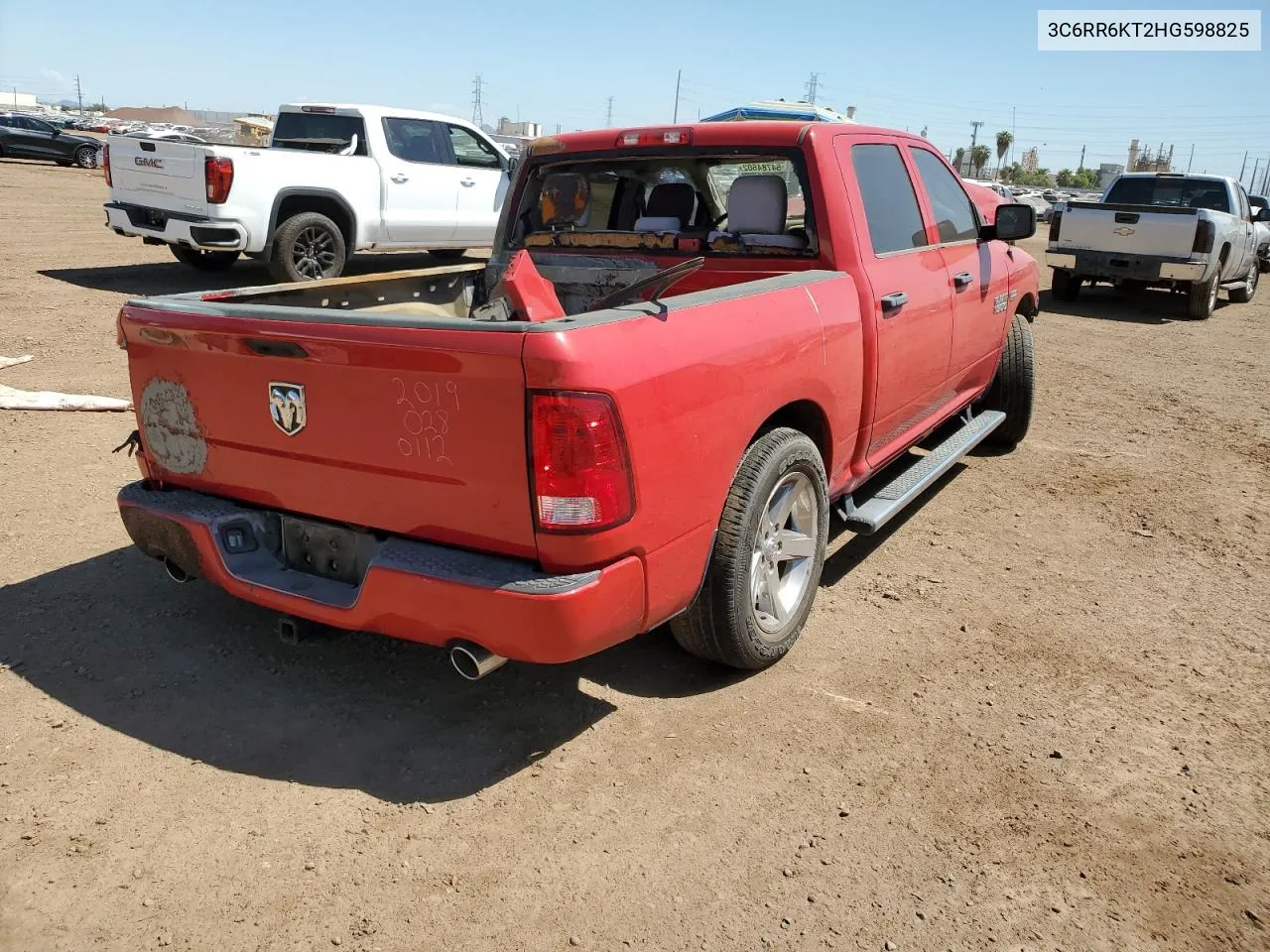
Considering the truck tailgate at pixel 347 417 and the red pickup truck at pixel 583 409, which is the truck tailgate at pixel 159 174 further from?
the truck tailgate at pixel 347 417

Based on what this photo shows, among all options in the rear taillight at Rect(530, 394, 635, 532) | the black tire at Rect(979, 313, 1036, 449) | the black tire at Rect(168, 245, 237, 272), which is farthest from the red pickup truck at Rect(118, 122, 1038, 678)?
the black tire at Rect(168, 245, 237, 272)

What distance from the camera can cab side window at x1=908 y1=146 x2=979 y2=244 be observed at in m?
4.77

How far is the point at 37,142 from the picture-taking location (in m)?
28.6

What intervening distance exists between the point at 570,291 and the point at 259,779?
2460mm

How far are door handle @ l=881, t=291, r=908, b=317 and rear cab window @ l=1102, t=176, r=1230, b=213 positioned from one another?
448 inches

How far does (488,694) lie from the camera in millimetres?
3328

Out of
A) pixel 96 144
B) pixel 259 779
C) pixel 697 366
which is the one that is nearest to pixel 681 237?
pixel 697 366

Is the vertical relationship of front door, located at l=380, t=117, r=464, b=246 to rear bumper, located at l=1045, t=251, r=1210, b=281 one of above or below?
above

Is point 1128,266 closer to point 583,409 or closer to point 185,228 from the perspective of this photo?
point 185,228

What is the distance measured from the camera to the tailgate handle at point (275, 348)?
2799mm

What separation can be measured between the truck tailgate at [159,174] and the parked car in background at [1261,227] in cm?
1352

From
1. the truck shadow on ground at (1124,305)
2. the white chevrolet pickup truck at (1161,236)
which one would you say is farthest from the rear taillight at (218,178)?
the truck shadow on ground at (1124,305)

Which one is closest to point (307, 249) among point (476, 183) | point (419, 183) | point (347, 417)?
point (419, 183)

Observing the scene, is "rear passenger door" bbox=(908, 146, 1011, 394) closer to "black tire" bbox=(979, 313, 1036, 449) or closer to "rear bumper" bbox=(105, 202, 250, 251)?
"black tire" bbox=(979, 313, 1036, 449)
